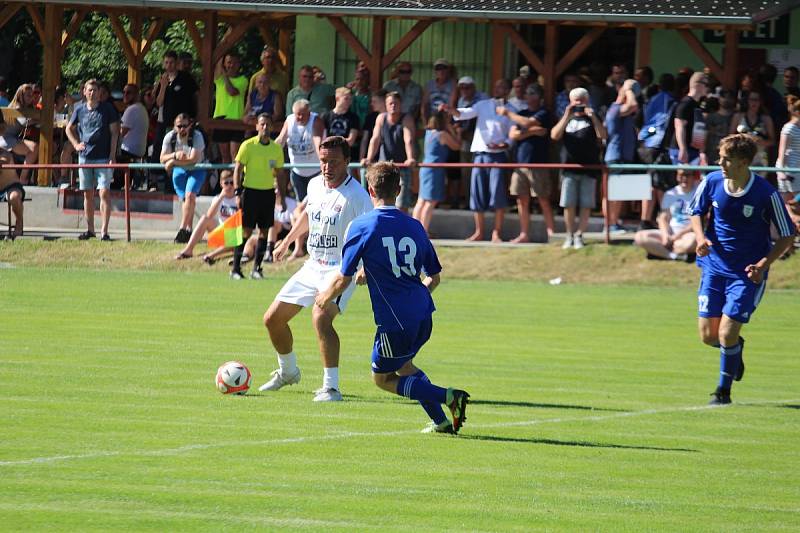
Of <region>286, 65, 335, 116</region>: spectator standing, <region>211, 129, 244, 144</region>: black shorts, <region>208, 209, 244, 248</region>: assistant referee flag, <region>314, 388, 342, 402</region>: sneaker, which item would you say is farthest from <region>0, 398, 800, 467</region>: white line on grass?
<region>211, 129, 244, 144</region>: black shorts

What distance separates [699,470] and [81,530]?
377 centimetres

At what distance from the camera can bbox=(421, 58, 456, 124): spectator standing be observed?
2373 centimetres

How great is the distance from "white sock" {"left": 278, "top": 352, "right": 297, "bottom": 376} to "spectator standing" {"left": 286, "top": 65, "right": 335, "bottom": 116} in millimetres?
13043

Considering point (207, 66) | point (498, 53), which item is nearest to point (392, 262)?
point (498, 53)

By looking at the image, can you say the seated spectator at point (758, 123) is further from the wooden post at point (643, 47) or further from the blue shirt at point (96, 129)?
the blue shirt at point (96, 129)

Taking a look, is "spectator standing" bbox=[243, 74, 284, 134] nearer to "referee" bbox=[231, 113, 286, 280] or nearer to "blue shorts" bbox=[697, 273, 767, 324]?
"referee" bbox=[231, 113, 286, 280]

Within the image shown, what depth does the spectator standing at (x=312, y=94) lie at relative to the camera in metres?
24.4

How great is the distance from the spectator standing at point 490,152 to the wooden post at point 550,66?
1.39m

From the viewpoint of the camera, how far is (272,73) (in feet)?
83.7

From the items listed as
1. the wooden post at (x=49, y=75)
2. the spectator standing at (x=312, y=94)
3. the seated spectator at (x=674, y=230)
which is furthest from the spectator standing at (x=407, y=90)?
the wooden post at (x=49, y=75)

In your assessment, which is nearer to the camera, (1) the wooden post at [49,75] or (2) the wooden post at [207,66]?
(2) the wooden post at [207,66]

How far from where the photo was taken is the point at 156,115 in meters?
28.0

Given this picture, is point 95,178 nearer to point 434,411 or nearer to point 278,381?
Result: point 278,381

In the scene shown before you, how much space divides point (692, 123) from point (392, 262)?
44.0 feet
